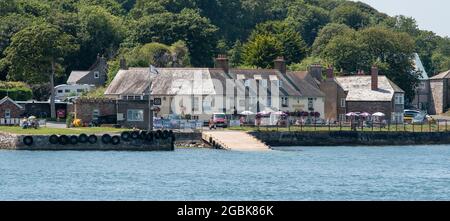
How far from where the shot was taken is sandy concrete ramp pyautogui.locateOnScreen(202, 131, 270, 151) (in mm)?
76000

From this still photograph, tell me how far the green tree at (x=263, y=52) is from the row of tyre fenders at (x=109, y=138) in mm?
48691

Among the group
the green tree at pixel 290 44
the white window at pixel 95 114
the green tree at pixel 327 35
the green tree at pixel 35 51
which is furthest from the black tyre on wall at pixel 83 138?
the green tree at pixel 327 35

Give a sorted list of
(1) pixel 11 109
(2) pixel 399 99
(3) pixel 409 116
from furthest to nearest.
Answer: (3) pixel 409 116 → (2) pixel 399 99 → (1) pixel 11 109

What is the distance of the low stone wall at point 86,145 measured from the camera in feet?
237

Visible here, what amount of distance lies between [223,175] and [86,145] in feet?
70.2

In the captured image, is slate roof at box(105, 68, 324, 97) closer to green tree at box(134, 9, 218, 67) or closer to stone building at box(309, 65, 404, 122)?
stone building at box(309, 65, 404, 122)

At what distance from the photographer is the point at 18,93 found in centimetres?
10669

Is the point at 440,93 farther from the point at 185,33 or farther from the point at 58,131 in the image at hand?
the point at 58,131

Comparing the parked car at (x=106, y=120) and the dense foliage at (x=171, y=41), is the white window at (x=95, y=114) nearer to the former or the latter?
the parked car at (x=106, y=120)

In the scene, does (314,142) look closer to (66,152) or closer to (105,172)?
(66,152)

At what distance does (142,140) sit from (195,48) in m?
58.0

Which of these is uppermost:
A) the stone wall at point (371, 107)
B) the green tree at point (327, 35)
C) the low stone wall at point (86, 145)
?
the green tree at point (327, 35)

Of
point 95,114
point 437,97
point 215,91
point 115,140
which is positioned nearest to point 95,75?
point 215,91

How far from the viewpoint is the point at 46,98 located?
117 meters
